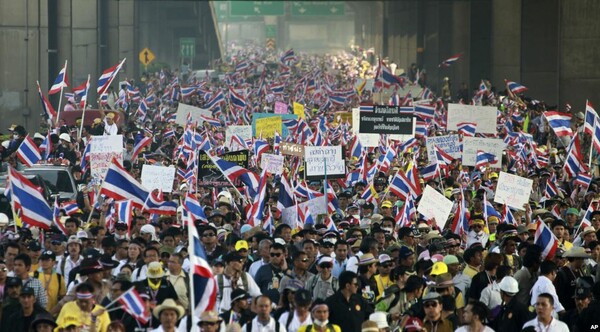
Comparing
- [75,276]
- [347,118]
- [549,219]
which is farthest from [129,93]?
[75,276]

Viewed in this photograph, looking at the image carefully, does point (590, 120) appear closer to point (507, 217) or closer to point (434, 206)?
point (507, 217)

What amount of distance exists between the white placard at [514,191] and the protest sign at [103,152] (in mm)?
5362

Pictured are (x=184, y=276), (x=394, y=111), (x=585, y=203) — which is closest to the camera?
(x=184, y=276)

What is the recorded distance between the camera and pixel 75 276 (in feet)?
45.3

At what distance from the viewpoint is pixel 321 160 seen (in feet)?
73.0

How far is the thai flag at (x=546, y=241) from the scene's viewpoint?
14836 millimetres

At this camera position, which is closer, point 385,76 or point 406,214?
point 406,214

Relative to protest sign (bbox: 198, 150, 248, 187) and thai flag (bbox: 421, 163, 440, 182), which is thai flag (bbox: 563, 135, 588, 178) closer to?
thai flag (bbox: 421, 163, 440, 182)

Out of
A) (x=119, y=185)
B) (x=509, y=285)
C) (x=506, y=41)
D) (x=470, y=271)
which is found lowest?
(x=470, y=271)

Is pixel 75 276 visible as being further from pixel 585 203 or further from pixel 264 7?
pixel 264 7

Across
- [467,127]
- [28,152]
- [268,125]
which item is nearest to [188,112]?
[268,125]

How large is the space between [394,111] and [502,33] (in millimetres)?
29507

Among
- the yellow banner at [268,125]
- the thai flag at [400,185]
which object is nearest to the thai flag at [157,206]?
the thai flag at [400,185]

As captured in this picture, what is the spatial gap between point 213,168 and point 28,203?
582cm
